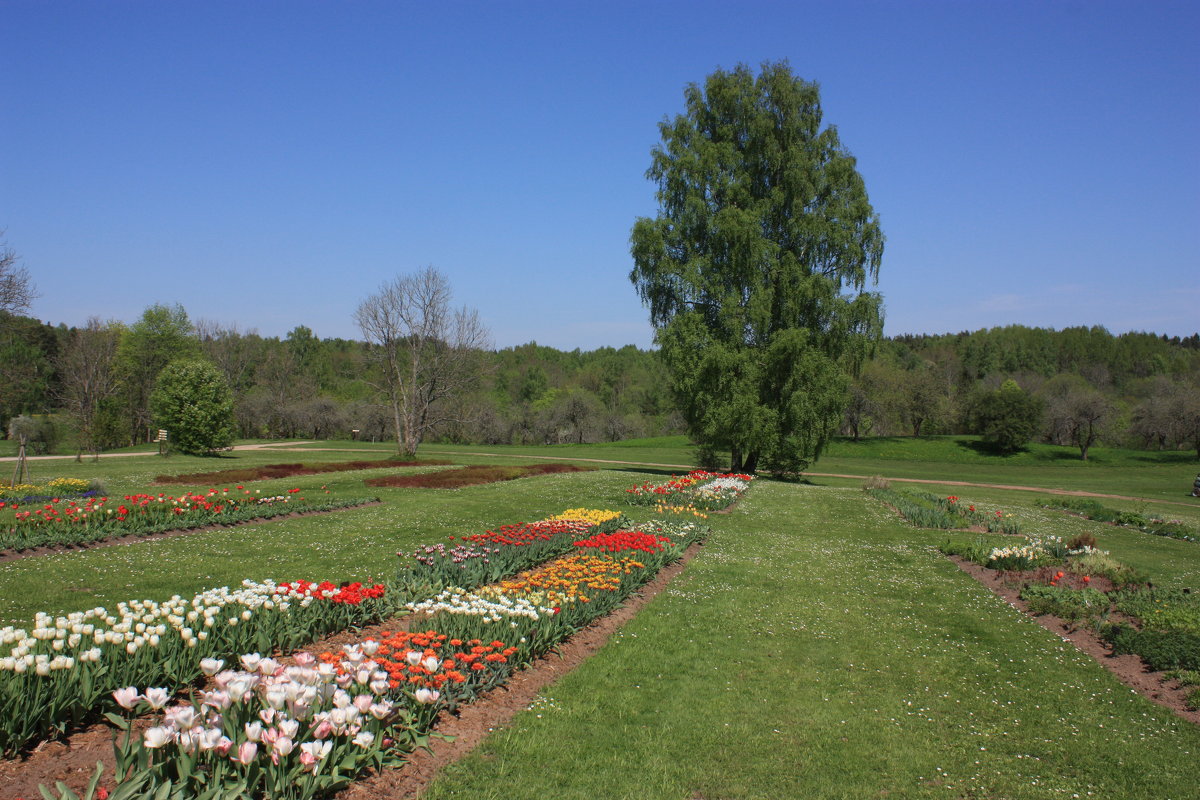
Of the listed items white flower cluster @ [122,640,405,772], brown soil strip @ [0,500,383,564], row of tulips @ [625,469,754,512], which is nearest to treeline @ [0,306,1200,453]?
row of tulips @ [625,469,754,512]

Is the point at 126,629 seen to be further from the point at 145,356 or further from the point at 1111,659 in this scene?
the point at 145,356

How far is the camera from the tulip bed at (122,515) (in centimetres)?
1166

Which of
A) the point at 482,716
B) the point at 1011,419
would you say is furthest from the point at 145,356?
the point at 1011,419

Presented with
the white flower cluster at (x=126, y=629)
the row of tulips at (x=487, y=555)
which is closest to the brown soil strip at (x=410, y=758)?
the white flower cluster at (x=126, y=629)

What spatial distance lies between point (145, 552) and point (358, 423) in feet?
199

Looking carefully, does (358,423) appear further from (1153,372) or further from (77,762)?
(1153,372)

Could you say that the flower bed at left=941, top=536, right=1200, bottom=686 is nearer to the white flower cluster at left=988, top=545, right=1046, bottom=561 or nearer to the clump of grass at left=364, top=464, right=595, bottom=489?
the white flower cluster at left=988, top=545, right=1046, bottom=561

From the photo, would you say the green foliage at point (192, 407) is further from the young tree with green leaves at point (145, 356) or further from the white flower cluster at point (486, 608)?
the white flower cluster at point (486, 608)

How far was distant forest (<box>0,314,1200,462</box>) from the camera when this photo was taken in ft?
168

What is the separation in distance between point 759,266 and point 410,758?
85.4ft

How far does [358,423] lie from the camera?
227 ft

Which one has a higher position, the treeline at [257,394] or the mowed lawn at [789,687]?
the treeline at [257,394]

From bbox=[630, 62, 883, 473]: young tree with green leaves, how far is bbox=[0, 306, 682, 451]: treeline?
3649 millimetres

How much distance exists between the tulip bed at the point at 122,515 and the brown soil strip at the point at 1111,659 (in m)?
14.9
